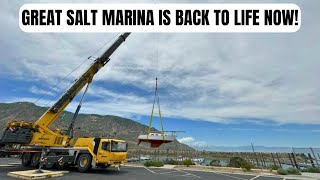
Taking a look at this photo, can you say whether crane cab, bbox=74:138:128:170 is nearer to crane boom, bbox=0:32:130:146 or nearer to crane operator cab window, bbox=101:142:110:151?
crane operator cab window, bbox=101:142:110:151

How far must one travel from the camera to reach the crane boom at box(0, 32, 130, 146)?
59.1 ft

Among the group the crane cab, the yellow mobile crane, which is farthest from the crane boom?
the crane cab

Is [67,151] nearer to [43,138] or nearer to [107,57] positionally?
[43,138]

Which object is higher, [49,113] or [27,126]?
[49,113]

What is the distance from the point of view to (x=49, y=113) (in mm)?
20172

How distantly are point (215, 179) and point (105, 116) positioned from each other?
167 meters

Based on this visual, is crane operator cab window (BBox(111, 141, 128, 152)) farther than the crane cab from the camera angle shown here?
Yes

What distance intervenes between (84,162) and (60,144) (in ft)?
10.8

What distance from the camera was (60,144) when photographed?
19.3m

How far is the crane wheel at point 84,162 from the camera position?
1694 cm

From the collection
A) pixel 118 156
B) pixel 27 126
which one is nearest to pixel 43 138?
pixel 27 126

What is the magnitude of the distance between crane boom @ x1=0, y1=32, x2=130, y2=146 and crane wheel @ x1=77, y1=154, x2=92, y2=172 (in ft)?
9.62

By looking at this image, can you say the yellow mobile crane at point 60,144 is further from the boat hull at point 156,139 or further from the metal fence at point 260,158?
the metal fence at point 260,158

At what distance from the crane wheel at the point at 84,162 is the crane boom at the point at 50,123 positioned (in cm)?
293
